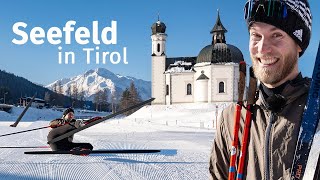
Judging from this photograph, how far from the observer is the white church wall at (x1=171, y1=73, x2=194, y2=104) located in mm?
58250

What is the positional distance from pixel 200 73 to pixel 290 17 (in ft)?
185

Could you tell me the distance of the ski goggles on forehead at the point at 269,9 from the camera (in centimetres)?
181

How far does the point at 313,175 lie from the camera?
1.45 metres

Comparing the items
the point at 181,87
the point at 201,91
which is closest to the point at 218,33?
the point at 181,87

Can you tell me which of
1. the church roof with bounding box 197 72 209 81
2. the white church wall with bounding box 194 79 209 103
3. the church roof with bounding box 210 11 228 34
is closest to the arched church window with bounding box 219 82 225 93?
the white church wall with bounding box 194 79 209 103

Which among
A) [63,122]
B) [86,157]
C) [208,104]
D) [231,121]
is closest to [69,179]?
[86,157]

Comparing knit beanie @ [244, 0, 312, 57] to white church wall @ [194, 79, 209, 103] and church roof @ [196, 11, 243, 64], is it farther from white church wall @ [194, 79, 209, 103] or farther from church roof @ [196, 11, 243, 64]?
church roof @ [196, 11, 243, 64]

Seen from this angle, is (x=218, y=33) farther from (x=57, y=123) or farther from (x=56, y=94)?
(x=56, y=94)

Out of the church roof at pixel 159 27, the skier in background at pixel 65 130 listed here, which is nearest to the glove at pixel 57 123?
the skier in background at pixel 65 130

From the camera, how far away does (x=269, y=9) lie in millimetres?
1830

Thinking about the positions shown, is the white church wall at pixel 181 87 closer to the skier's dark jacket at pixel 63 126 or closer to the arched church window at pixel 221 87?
the arched church window at pixel 221 87

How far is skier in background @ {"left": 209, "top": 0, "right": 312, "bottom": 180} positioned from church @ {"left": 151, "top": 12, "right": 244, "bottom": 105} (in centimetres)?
5319

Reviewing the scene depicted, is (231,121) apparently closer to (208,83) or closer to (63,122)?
(63,122)

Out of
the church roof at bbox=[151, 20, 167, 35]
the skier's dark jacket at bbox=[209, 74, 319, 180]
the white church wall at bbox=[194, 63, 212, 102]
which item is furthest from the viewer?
the church roof at bbox=[151, 20, 167, 35]
